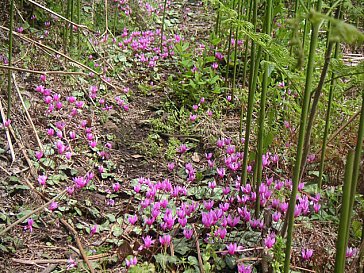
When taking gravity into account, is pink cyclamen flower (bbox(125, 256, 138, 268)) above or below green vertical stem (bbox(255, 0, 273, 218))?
below

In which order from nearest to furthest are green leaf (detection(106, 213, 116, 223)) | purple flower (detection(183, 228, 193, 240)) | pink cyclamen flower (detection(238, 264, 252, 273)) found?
pink cyclamen flower (detection(238, 264, 252, 273)), purple flower (detection(183, 228, 193, 240)), green leaf (detection(106, 213, 116, 223))

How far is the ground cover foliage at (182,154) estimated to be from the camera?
1.81 metres

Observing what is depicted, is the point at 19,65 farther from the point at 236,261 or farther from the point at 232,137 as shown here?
the point at 236,261

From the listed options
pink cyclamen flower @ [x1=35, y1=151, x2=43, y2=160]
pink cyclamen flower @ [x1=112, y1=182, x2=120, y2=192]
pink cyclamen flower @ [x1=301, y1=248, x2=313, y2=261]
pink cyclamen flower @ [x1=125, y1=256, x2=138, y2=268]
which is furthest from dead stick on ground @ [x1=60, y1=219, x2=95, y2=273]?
pink cyclamen flower @ [x1=301, y1=248, x2=313, y2=261]

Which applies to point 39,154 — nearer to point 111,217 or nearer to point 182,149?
point 111,217

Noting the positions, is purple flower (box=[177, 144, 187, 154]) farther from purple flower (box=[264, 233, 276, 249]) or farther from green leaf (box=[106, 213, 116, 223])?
purple flower (box=[264, 233, 276, 249])

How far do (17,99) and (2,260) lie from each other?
1.42 meters

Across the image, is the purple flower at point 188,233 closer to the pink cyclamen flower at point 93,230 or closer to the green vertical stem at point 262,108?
the green vertical stem at point 262,108

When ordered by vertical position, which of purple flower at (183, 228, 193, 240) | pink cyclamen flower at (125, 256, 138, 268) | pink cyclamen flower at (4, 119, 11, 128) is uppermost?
pink cyclamen flower at (4, 119, 11, 128)

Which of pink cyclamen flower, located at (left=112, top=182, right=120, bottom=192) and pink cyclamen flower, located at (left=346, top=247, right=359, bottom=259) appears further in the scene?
pink cyclamen flower, located at (left=112, top=182, right=120, bottom=192)

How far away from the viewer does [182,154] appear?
3180 mm

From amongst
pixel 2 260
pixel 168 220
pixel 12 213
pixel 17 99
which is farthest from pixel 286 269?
pixel 17 99

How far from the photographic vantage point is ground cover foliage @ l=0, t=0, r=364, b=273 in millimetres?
1807

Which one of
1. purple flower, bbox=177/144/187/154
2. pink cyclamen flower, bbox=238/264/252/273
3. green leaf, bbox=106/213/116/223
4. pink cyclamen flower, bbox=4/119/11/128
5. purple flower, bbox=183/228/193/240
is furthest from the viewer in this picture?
purple flower, bbox=177/144/187/154
